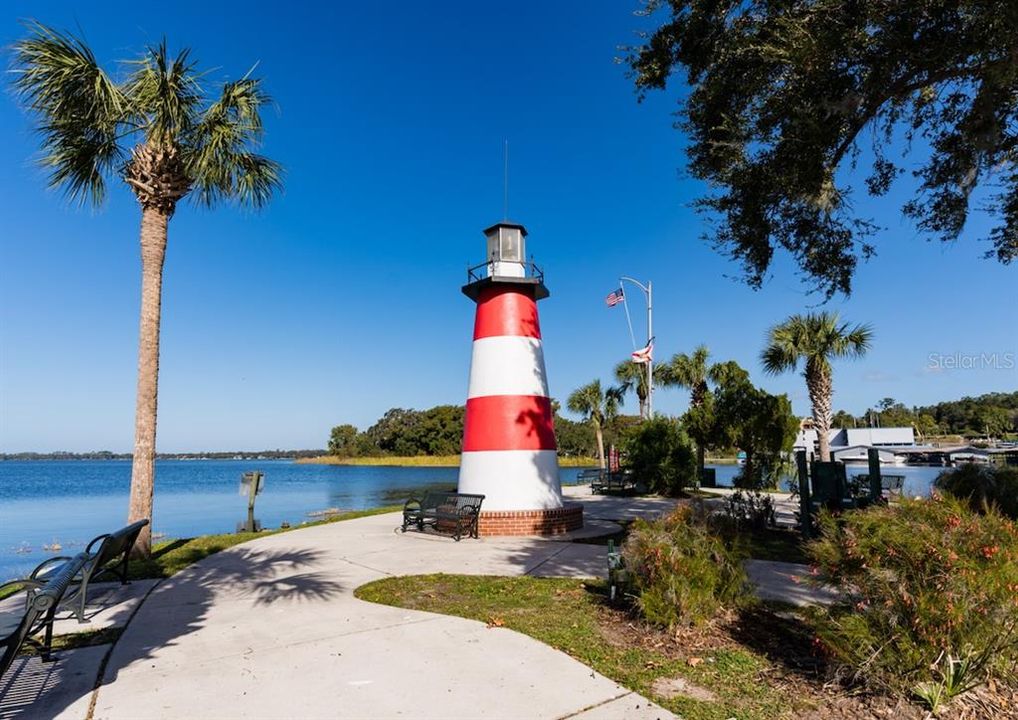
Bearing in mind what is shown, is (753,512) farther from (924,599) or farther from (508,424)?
(924,599)

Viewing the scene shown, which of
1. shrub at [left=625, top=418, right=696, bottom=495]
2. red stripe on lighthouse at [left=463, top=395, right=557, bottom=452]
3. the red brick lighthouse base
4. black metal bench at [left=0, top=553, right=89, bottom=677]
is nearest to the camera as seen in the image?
black metal bench at [left=0, top=553, right=89, bottom=677]

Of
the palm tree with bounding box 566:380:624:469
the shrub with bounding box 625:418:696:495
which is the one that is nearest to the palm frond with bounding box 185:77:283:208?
the shrub with bounding box 625:418:696:495

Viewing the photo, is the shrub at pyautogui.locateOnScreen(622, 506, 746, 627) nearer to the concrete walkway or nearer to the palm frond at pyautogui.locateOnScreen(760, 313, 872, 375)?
the concrete walkway

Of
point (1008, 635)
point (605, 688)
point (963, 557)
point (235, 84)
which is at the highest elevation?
point (235, 84)

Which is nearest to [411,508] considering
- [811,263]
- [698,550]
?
[698,550]

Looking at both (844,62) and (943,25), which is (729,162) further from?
(943,25)

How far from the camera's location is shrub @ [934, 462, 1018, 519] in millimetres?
9320

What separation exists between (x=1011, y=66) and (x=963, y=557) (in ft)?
18.9

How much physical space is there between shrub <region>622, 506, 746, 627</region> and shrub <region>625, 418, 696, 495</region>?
54.6 feet

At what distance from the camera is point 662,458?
72.2 ft

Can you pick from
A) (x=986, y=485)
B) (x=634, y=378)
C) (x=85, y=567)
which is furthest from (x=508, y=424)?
(x=634, y=378)

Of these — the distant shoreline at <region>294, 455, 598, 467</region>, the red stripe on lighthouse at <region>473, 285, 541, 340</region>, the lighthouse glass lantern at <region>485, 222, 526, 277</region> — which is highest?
the lighthouse glass lantern at <region>485, 222, 526, 277</region>

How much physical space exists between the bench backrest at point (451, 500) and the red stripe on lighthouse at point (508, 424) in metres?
1.17

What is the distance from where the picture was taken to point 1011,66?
6188mm
